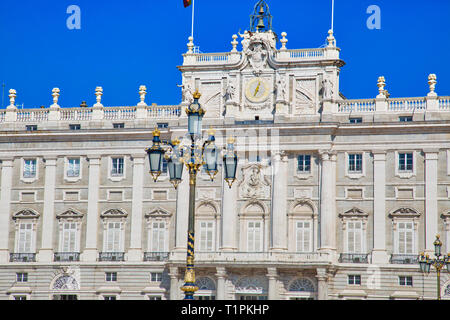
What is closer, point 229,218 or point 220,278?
point 220,278

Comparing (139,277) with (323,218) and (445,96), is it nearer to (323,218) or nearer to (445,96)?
(323,218)

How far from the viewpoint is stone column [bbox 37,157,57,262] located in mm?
74750

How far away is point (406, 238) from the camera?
6906 centimetres

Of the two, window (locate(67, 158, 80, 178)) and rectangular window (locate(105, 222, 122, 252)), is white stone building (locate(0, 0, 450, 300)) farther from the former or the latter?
window (locate(67, 158, 80, 178))

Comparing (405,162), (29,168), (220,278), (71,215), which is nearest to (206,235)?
(220,278)

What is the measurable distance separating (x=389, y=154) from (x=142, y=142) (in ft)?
56.8

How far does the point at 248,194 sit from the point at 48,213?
47.7 feet

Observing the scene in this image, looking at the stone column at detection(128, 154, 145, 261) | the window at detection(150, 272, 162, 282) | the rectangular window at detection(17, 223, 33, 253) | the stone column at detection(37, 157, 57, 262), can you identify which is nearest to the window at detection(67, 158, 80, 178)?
the stone column at detection(37, 157, 57, 262)

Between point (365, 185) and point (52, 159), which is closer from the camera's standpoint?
point (365, 185)

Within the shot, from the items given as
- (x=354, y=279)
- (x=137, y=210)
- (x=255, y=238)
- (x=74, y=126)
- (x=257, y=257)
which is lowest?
(x=354, y=279)

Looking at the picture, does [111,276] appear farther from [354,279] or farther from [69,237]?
[354,279]

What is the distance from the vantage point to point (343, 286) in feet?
228
